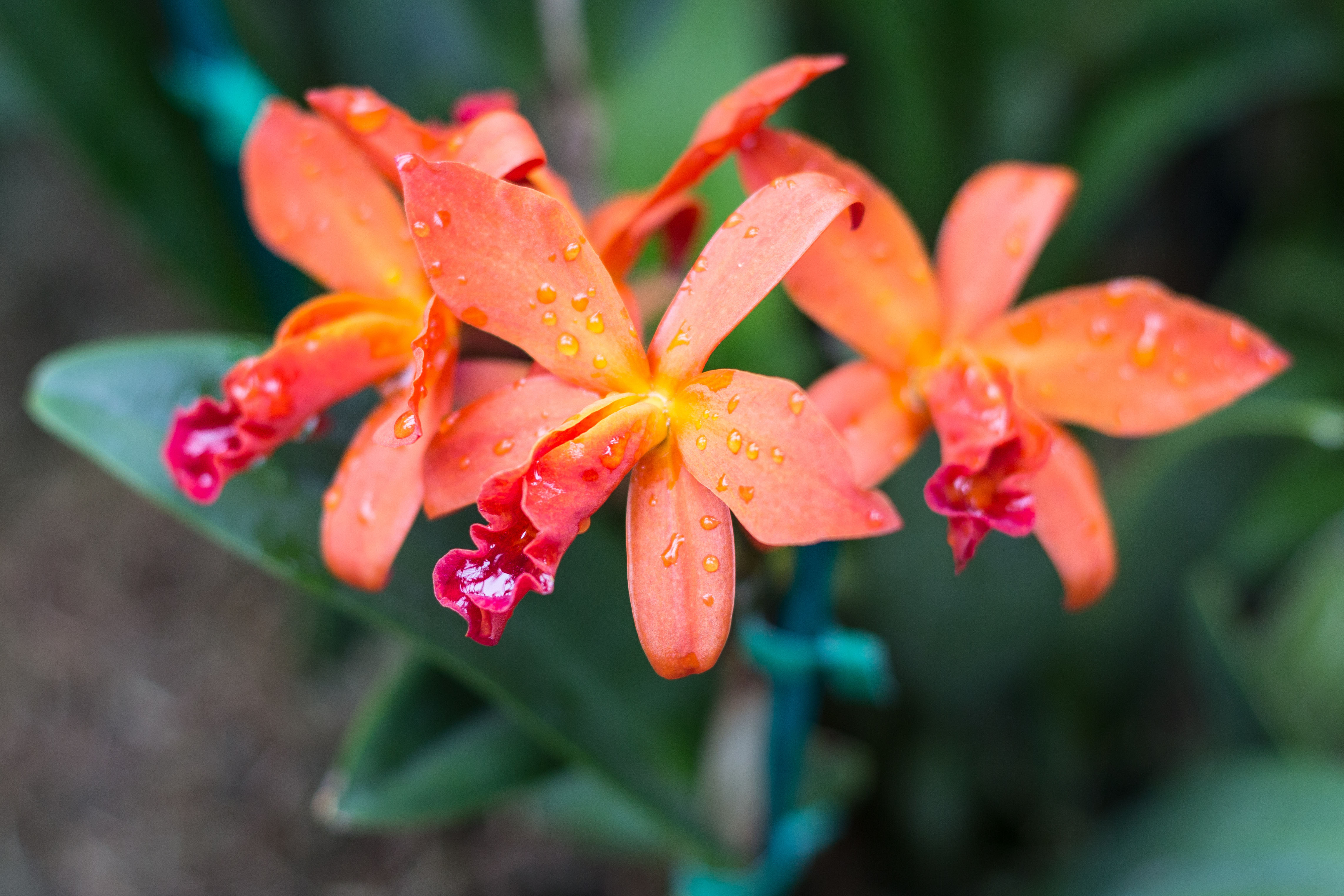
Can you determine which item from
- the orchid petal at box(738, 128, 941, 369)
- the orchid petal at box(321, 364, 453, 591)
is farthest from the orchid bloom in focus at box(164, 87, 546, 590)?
the orchid petal at box(738, 128, 941, 369)

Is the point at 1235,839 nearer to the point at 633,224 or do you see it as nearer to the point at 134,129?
the point at 633,224

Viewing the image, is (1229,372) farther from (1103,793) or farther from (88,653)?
(88,653)

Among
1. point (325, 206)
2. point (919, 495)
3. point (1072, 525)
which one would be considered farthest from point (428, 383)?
point (919, 495)

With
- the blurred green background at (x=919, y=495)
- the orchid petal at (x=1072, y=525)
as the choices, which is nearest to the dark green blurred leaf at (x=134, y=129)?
the blurred green background at (x=919, y=495)

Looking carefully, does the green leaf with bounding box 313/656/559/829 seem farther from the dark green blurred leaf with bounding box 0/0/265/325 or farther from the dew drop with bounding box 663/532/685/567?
the dark green blurred leaf with bounding box 0/0/265/325

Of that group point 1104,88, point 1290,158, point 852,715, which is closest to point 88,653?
point 852,715

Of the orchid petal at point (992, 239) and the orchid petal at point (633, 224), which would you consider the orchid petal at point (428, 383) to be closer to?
the orchid petal at point (633, 224)
